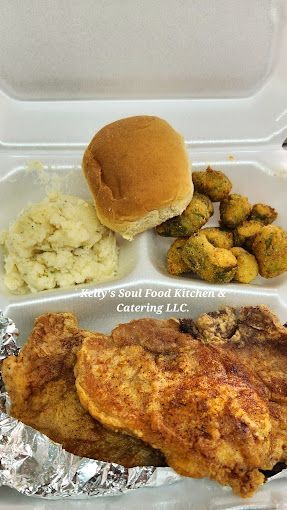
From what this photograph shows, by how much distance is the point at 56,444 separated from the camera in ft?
5.69

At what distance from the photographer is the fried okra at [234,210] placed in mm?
2330

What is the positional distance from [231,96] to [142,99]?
0.51 meters

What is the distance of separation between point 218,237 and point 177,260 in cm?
22

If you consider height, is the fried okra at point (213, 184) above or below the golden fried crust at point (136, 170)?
below

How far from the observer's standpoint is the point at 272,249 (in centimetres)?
221

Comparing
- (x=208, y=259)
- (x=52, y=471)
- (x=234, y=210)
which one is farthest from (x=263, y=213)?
(x=52, y=471)

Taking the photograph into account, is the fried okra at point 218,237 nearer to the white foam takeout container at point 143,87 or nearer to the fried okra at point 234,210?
the fried okra at point 234,210

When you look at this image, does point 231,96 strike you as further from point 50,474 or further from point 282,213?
point 50,474

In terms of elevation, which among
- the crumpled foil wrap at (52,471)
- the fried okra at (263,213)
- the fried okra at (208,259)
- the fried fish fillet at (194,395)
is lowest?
the crumpled foil wrap at (52,471)

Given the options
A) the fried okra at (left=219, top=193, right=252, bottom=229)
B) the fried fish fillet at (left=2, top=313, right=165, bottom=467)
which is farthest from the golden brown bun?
the fried fish fillet at (left=2, top=313, right=165, bottom=467)

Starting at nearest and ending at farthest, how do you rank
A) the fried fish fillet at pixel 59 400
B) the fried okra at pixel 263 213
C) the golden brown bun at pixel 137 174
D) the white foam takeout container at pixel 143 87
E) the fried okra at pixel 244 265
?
the fried fish fillet at pixel 59 400 < the golden brown bun at pixel 137 174 < the fried okra at pixel 244 265 < the fried okra at pixel 263 213 < the white foam takeout container at pixel 143 87

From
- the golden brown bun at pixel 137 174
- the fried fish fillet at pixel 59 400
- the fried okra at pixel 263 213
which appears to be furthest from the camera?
the fried okra at pixel 263 213

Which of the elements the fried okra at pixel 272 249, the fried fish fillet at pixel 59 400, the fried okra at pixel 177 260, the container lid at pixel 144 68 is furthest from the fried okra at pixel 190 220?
the fried fish fillet at pixel 59 400

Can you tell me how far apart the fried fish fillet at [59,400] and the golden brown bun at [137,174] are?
0.55m
